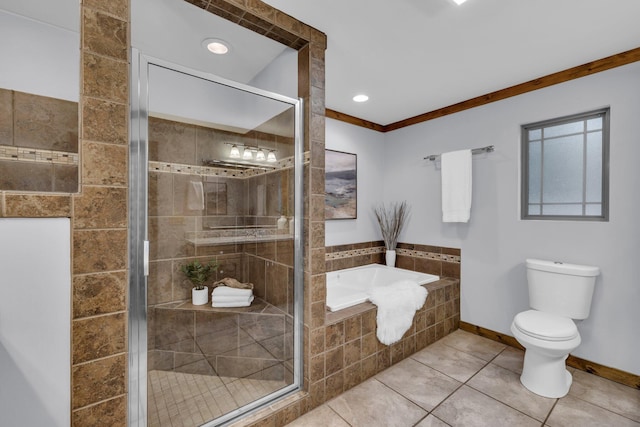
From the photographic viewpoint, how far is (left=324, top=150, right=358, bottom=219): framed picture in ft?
10.5

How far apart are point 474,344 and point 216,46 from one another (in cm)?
338

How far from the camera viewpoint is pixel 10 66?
1633mm

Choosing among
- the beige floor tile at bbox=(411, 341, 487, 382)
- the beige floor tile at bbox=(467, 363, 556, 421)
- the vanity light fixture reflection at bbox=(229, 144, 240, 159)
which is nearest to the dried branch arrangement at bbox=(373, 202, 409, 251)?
the beige floor tile at bbox=(411, 341, 487, 382)

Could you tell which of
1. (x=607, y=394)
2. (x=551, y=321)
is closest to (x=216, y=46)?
(x=551, y=321)

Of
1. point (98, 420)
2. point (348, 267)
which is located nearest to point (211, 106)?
point (98, 420)

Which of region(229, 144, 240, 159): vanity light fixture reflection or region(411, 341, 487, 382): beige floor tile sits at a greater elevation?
region(229, 144, 240, 159): vanity light fixture reflection

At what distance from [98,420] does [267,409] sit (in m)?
0.85

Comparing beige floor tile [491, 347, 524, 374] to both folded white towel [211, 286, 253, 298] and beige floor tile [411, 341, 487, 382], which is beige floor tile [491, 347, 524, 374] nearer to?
beige floor tile [411, 341, 487, 382]

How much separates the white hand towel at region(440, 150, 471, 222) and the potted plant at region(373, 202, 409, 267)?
23.3 inches

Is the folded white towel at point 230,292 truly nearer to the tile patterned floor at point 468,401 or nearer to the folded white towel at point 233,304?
the folded white towel at point 233,304

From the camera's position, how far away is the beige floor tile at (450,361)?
7.32 ft

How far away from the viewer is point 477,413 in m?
1.79

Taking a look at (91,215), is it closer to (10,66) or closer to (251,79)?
(10,66)

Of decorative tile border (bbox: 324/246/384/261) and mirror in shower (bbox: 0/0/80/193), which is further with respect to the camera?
decorative tile border (bbox: 324/246/384/261)
